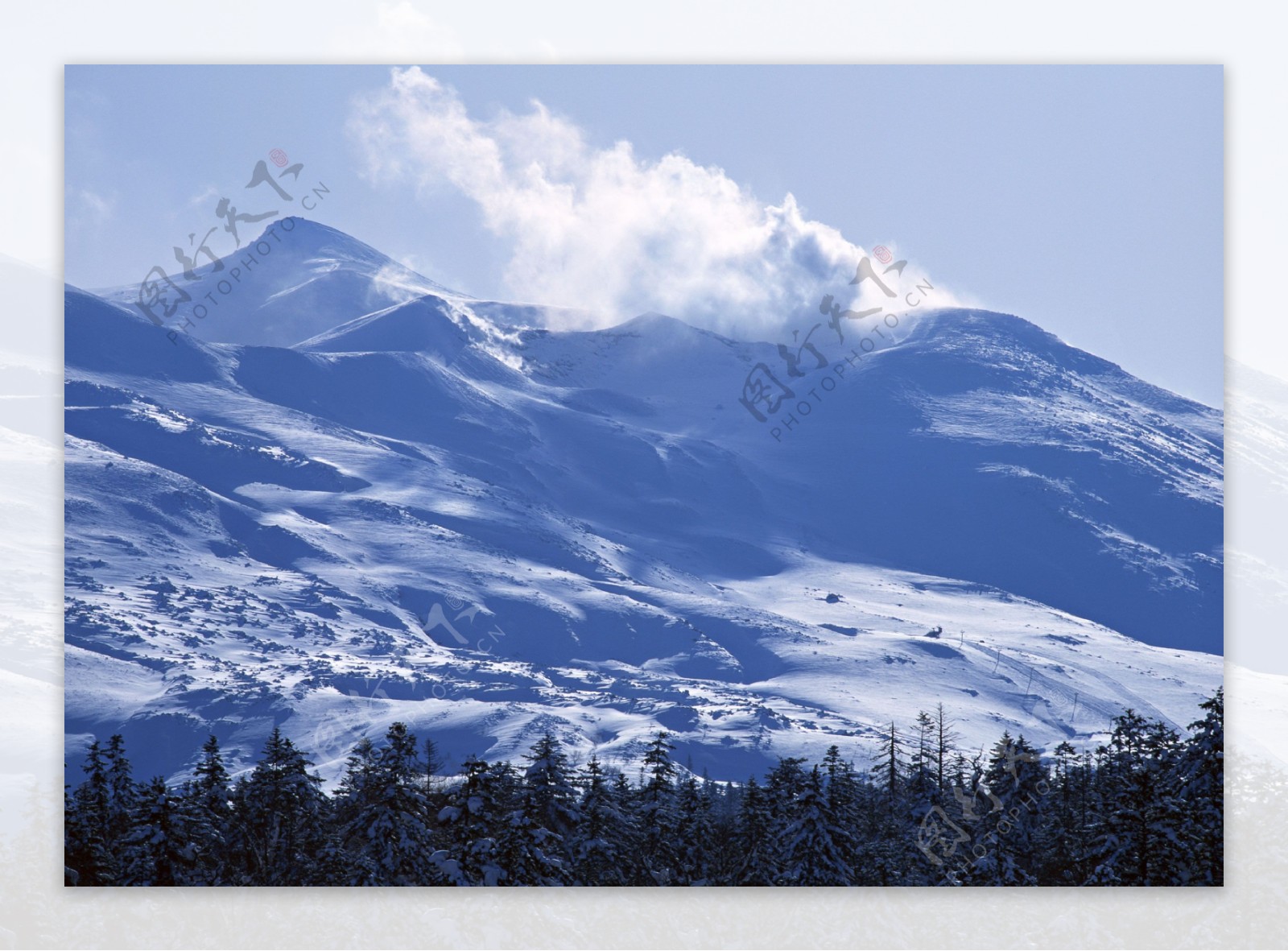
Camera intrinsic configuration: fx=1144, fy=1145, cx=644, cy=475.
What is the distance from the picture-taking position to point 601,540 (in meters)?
13.4

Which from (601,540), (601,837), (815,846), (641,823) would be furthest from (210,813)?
(601,540)

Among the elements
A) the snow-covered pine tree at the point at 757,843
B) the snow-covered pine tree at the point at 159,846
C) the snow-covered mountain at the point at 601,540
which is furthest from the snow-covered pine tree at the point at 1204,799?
the snow-covered pine tree at the point at 159,846

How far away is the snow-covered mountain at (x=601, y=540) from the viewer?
9.36 m

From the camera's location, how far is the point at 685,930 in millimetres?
7809

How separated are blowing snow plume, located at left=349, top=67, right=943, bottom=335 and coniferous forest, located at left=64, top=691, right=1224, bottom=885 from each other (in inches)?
167

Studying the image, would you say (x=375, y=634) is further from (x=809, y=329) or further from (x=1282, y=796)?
(x=1282, y=796)

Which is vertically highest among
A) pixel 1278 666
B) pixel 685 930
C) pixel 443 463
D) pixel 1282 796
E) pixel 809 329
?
pixel 809 329

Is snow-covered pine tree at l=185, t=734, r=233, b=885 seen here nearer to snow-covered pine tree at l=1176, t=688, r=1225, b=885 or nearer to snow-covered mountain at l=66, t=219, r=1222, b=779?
snow-covered mountain at l=66, t=219, r=1222, b=779

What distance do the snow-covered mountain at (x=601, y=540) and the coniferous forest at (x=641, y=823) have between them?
1.34 feet

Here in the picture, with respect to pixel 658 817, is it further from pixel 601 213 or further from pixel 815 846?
pixel 601 213

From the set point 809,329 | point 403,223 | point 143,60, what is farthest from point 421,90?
point 809,329

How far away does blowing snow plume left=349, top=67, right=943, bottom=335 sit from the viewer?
372 inches

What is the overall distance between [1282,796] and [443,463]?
27.8 feet

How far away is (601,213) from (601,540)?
15.0 feet
